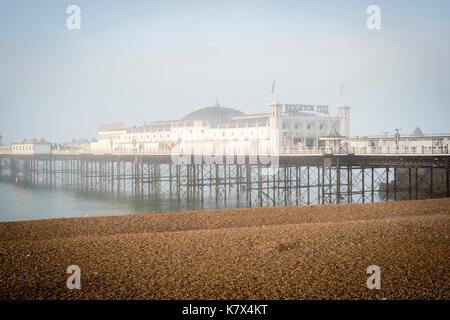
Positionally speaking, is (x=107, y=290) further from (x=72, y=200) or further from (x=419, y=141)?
(x=72, y=200)

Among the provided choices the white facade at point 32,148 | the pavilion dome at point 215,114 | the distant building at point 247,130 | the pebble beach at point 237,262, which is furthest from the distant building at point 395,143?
the white facade at point 32,148

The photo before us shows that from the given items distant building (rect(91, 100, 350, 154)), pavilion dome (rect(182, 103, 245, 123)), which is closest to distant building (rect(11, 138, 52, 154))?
distant building (rect(91, 100, 350, 154))

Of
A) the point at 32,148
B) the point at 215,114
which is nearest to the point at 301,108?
the point at 215,114

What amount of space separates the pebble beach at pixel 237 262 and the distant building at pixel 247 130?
23.2 meters

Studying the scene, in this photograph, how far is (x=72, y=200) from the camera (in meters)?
48.3

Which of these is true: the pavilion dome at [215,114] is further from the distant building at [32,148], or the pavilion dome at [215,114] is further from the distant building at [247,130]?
the distant building at [32,148]

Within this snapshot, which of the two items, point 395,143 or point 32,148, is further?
point 32,148

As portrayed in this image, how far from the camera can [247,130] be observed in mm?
48375

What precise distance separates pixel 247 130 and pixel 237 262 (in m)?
37.0
